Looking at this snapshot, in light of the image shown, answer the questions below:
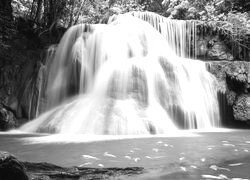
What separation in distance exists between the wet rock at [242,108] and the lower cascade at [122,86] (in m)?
0.67

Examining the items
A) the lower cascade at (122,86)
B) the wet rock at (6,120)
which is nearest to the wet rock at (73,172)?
the lower cascade at (122,86)

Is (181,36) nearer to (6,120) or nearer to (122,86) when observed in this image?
(122,86)

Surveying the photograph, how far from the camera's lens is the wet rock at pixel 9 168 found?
2719 millimetres

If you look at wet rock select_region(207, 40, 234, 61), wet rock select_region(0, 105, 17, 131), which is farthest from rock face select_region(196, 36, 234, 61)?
wet rock select_region(0, 105, 17, 131)

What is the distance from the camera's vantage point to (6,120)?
10641mm

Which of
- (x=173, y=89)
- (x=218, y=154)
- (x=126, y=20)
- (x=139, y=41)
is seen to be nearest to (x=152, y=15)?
(x=126, y=20)

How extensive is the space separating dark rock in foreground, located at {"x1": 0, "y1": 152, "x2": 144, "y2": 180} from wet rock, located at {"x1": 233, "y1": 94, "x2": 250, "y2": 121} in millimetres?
7947

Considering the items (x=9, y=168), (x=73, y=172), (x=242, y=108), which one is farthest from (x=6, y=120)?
(x=9, y=168)

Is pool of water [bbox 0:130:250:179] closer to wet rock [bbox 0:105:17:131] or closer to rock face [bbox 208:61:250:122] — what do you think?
wet rock [bbox 0:105:17:131]

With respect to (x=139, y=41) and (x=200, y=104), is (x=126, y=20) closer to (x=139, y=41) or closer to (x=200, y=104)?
(x=139, y=41)

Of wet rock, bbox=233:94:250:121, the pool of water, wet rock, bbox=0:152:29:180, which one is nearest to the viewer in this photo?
wet rock, bbox=0:152:29:180

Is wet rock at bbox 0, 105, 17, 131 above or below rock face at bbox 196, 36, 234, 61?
below

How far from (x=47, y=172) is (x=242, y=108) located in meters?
9.02

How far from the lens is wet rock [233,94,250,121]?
11.0m
